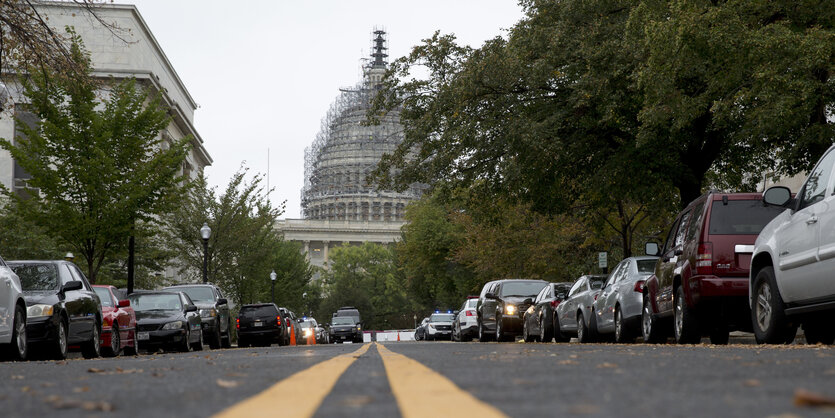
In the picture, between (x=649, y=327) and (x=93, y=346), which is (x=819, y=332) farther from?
(x=93, y=346)

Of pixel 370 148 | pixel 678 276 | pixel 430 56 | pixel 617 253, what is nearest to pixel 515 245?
pixel 617 253

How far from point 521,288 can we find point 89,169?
38.3ft

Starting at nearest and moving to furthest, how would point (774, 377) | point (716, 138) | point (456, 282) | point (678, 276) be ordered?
point (774, 377), point (678, 276), point (716, 138), point (456, 282)

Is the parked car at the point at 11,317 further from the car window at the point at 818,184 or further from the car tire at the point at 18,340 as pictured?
the car window at the point at 818,184

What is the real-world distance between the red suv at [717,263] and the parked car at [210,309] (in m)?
14.0

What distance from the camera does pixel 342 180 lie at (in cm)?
16425

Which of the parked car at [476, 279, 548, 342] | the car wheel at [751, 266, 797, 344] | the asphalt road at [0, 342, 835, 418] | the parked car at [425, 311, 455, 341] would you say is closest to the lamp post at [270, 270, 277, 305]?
the parked car at [425, 311, 455, 341]

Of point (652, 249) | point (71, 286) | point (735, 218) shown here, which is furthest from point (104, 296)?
point (735, 218)

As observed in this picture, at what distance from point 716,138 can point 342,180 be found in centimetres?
14204

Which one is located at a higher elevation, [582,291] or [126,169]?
[126,169]

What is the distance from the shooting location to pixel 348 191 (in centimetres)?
16438

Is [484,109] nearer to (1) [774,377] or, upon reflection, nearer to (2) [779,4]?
(2) [779,4]

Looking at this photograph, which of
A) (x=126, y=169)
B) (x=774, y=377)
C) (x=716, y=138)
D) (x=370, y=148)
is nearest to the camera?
(x=774, y=377)

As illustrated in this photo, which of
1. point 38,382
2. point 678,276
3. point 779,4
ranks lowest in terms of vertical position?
point 38,382
